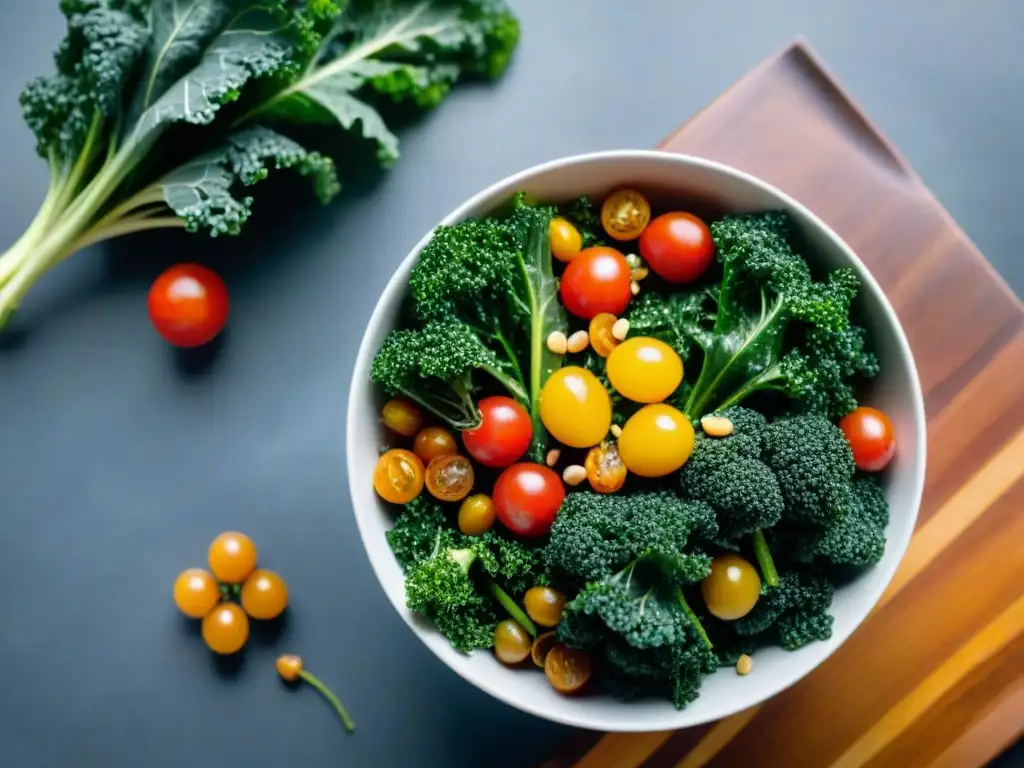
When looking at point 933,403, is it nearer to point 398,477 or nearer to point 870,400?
point 870,400

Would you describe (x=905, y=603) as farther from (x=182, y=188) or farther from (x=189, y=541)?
(x=182, y=188)

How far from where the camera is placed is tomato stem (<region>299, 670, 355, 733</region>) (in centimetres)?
151

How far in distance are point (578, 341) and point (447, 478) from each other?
237 mm

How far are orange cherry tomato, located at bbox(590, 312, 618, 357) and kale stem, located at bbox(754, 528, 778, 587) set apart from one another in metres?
Answer: 0.29

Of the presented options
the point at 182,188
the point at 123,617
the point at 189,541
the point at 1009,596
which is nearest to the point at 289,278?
the point at 182,188

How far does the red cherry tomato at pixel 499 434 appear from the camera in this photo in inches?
44.9

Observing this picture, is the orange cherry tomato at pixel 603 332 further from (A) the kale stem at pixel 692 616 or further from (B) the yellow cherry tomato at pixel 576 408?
(A) the kale stem at pixel 692 616

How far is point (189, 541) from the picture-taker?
1.56m

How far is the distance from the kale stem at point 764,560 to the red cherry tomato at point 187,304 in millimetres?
874

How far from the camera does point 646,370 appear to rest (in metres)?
1.12

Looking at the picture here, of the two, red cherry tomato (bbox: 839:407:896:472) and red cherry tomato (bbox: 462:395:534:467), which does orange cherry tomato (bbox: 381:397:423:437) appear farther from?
red cherry tomato (bbox: 839:407:896:472)

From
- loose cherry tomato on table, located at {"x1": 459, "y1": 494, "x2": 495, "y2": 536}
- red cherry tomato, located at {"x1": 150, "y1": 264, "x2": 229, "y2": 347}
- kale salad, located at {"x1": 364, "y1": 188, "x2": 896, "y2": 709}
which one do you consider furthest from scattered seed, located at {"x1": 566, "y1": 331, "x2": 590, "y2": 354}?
red cherry tomato, located at {"x1": 150, "y1": 264, "x2": 229, "y2": 347}

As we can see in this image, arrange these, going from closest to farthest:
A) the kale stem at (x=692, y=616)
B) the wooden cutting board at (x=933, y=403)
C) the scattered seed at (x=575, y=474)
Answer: the kale stem at (x=692, y=616) → the scattered seed at (x=575, y=474) → the wooden cutting board at (x=933, y=403)

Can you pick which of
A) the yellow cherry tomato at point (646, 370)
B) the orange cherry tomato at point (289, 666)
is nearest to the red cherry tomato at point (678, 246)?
the yellow cherry tomato at point (646, 370)
